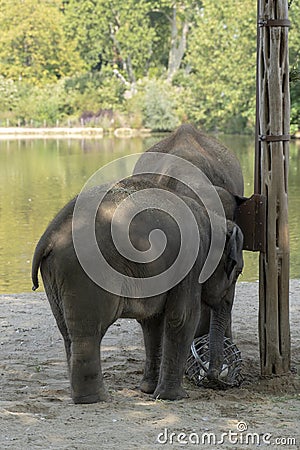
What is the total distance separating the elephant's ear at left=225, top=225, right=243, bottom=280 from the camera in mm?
6684

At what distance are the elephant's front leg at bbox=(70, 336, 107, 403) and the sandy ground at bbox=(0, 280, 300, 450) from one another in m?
0.10

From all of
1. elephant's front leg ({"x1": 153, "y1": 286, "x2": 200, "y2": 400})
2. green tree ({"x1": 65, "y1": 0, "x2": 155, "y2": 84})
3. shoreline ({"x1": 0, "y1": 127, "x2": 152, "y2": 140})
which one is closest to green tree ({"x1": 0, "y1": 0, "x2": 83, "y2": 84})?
green tree ({"x1": 65, "y1": 0, "x2": 155, "y2": 84})

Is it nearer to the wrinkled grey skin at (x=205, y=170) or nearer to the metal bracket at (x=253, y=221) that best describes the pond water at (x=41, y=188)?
the wrinkled grey skin at (x=205, y=170)

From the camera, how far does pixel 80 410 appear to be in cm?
575

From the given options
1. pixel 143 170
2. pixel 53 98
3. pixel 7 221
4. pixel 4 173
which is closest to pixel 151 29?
pixel 53 98

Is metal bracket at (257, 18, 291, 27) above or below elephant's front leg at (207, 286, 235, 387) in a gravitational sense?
above

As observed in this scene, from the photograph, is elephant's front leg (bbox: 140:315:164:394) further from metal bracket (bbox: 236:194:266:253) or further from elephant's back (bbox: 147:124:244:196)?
elephant's back (bbox: 147:124:244:196)

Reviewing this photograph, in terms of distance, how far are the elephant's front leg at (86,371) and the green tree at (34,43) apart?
230 ft

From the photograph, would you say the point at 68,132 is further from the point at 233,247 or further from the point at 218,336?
the point at 233,247

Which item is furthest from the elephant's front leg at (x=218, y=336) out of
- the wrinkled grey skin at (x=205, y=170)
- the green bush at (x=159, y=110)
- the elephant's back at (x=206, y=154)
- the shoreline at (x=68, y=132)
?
the green bush at (x=159, y=110)

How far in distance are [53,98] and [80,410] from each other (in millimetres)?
61994
